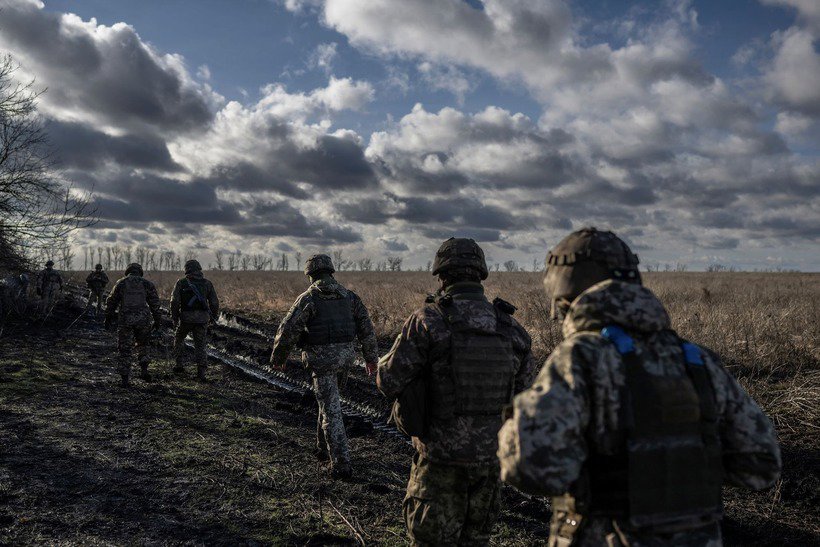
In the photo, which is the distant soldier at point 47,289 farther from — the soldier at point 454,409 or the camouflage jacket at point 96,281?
the soldier at point 454,409

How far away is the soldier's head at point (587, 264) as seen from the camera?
2311mm

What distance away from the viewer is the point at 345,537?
4.35 metres

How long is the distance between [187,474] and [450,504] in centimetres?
359

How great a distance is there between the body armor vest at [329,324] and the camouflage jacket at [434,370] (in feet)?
8.07

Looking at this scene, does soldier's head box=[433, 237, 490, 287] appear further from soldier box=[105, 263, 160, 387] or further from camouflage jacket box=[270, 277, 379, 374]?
soldier box=[105, 263, 160, 387]

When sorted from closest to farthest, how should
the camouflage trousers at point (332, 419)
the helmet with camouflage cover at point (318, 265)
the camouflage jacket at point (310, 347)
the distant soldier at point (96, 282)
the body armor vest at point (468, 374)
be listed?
the body armor vest at point (468, 374) → the camouflage trousers at point (332, 419) → the camouflage jacket at point (310, 347) → the helmet with camouflage cover at point (318, 265) → the distant soldier at point (96, 282)

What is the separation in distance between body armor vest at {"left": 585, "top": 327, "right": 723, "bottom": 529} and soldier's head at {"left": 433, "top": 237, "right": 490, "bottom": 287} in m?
1.56

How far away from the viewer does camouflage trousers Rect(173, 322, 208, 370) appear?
10.3 m

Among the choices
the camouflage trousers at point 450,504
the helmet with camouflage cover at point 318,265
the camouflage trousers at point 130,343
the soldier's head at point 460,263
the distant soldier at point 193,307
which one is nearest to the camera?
the camouflage trousers at point 450,504

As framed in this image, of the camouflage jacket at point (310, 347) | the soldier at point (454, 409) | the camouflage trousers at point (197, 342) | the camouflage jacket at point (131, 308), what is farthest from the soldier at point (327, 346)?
the camouflage jacket at point (131, 308)

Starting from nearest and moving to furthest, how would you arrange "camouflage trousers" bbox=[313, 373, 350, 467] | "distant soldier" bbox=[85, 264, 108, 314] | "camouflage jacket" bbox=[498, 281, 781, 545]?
"camouflage jacket" bbox=[498, 281, 781, 545], "camouflage trousers" bbox=[313, 373, 350, 467], "distant soldier" bbox=[85, 264, 108, 314]

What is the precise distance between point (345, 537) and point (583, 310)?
3222mm

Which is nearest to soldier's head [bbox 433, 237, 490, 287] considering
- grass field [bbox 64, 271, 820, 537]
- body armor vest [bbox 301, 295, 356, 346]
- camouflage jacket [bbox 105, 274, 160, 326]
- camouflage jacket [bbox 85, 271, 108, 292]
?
body armor vest [bbox 301, 295, 356, 346]

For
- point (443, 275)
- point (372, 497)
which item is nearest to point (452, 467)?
point (443, 275)
